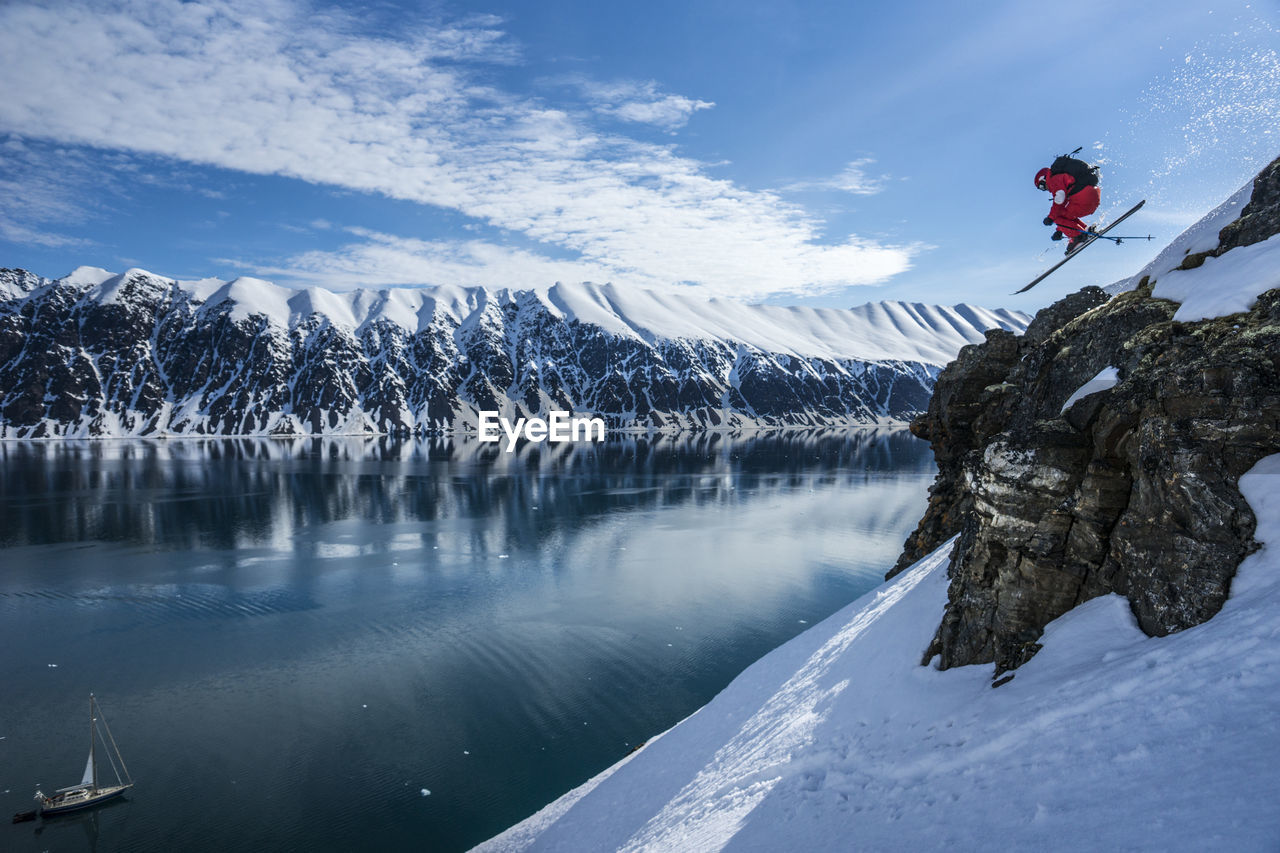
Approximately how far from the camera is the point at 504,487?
84.5 m

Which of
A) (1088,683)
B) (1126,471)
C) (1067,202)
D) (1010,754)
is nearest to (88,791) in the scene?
(1010,754)

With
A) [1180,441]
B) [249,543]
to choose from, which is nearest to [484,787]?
[1180,441]

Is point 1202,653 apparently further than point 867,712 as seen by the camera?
No

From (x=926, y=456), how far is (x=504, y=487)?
84624mm

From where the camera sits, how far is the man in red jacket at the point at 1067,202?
1805cm

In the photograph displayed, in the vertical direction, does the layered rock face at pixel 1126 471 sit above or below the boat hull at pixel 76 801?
above

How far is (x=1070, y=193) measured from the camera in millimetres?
18203

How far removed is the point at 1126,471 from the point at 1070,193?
11758 millimetres

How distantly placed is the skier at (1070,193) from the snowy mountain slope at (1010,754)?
38.9ft

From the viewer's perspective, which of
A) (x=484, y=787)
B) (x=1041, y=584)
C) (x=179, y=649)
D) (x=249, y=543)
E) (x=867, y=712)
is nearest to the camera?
(x=1041, y=584)

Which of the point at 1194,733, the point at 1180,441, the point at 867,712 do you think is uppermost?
the point at 1180,441

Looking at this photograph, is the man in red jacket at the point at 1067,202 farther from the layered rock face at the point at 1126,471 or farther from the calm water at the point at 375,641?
the calm water at the point at 375,641

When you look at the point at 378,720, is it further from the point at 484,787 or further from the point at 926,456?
the point at 926,456

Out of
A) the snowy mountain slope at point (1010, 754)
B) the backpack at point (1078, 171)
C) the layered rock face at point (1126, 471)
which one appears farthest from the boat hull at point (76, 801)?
the backpack at point (1078, 171)
